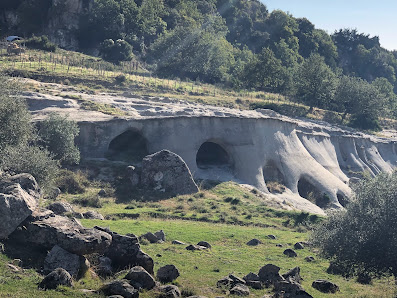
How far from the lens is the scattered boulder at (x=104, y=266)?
872 inches

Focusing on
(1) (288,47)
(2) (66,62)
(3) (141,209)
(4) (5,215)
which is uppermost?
(1) (288,47)

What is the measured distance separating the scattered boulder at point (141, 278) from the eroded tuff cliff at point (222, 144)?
28846mm

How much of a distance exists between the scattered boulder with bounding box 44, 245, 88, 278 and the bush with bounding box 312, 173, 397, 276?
1024cm

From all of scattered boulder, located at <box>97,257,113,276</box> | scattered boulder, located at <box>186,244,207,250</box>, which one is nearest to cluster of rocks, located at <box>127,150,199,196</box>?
scattered boulder, located at <box>186,244,207,250</box>

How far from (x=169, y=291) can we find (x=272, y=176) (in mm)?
36855

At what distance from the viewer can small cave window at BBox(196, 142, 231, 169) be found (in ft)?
182

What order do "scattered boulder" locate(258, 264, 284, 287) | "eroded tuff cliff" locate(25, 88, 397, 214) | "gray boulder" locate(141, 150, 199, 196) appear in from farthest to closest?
"eroded tuff cliff" locate(25, 88, 397, 214) < "gray boulder" locate(141, 150, 199, 196) < "scattered boulder" locate(258, 264, 284, 287)

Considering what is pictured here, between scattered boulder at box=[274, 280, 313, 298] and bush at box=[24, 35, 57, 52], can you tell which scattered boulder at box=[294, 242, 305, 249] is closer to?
scattered boulder at box=[274, 280, 313, 298]

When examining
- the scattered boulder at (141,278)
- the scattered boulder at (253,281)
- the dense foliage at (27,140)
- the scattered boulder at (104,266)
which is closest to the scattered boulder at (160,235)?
the scattered boulder at (253,281)

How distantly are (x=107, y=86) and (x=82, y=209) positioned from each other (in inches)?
1642

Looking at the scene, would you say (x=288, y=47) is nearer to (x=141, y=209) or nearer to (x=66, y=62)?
(x=66, y=62)

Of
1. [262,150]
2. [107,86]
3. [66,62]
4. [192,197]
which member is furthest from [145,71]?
[192,197]

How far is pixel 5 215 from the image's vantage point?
856 inches

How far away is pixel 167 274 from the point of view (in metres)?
22.7
